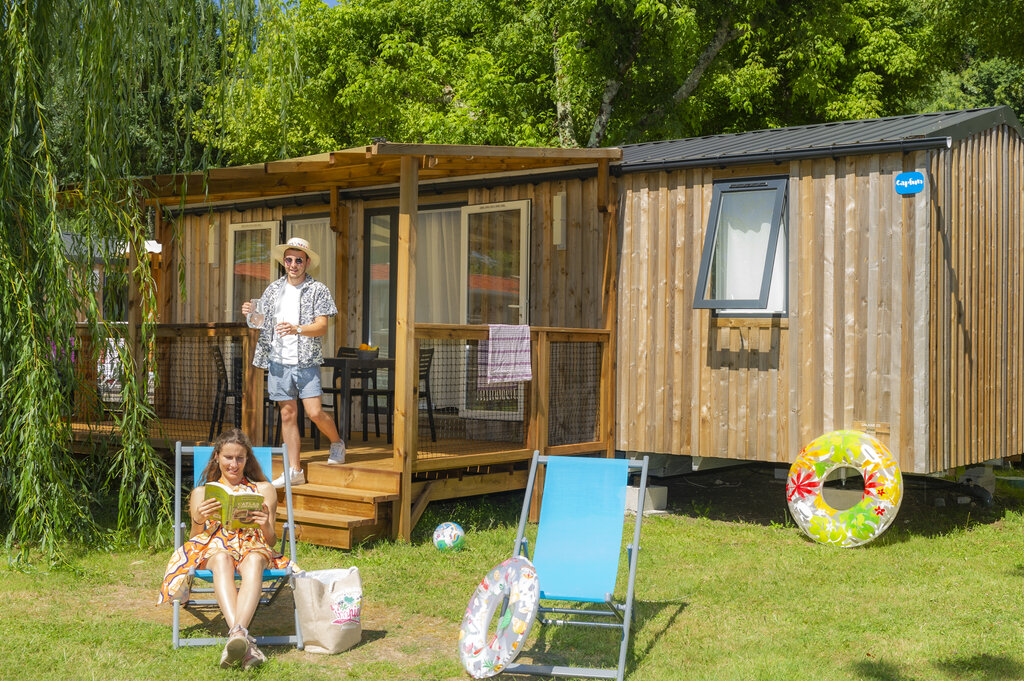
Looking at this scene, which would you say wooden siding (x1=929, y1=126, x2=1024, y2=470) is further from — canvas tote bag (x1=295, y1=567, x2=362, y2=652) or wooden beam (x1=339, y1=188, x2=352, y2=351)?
wooden beam (x1=339, y1=188, x2=352, y2=351)

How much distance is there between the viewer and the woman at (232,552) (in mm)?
4496

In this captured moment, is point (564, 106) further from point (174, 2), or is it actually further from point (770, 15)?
point (174, 2)

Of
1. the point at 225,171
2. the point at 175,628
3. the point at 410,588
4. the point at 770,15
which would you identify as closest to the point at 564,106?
the point at 770,15

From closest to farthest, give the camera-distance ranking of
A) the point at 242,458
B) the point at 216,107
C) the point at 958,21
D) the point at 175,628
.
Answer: the point at 175,628 < the point at 242,458 < the point at 216,107 < the point at 958,21

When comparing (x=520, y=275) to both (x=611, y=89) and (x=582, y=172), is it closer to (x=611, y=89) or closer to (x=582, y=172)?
(x=582, y=172)

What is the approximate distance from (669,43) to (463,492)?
11605mm

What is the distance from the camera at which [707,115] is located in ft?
63.0

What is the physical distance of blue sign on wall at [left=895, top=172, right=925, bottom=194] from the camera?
735cm

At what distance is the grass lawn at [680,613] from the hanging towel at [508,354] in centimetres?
115

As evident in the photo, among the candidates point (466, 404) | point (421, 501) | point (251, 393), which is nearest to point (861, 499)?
point (421, 501)

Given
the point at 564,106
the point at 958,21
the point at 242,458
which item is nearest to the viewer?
the point at 242,458

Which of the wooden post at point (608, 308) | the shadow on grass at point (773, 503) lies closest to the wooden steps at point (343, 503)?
the wooden post at point (608, 308)

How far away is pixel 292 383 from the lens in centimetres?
682

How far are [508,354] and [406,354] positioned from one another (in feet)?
3.19
